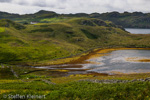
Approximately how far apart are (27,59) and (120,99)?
12670cm

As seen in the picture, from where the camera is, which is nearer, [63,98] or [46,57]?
[63,98]

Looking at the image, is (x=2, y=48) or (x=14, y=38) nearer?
(x=2, y=48)

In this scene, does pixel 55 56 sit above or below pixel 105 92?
below

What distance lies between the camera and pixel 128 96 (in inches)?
997

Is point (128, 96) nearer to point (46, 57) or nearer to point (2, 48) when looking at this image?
point (46, 57)

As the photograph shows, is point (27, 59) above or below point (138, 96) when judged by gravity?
below

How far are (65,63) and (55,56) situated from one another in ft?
84.6

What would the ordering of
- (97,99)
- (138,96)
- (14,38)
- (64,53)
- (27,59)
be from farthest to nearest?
(14,38), (64,53), (27,59), (97,99), (138,96)

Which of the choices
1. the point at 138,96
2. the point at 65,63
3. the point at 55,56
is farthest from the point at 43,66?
the point at 138,96

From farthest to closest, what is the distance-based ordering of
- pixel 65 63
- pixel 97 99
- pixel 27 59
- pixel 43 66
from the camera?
pixel 27 59, pixel 65 63, pixel 43 66, pixel 97 99

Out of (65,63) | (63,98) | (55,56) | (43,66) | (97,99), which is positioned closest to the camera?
(97,99)

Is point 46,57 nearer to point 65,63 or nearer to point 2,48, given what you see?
point 65,63

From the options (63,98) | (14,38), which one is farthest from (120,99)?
(14,38)

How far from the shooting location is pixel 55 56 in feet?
494
